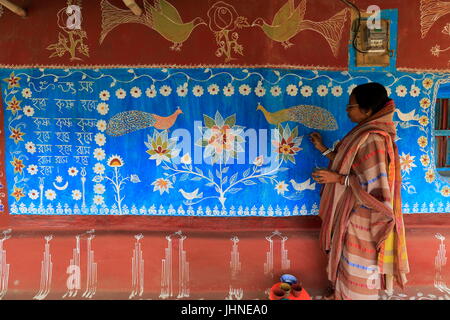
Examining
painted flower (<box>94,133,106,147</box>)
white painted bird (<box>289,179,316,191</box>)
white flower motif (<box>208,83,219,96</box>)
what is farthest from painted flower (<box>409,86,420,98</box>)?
painted flower (<box>94,133,106,147</box>)

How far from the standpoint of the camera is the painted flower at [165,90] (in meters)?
2.01

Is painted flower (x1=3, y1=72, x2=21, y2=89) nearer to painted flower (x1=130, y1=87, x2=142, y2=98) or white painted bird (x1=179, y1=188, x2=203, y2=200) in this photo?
painted flower (x1=130, y1=87, x2=142, y2=98)

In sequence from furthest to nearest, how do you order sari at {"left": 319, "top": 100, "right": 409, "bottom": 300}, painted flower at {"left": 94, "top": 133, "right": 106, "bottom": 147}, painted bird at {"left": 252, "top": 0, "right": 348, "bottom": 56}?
painted flower at {"left": 94, "top": 133, "right": 106, "bottom": 147} < painted bird at {"left": 252, "top": 0, "right": 348, "bottom": 56} < sari at {"left": 319, "top": 100, "right": 409, "bottom": 300}

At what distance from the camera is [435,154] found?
216 cm

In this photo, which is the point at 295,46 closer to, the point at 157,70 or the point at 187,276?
the point at 157,70

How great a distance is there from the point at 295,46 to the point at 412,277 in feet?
6.73

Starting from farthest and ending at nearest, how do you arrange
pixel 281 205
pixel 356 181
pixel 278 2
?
pixel 281 205
pixel 278 2
pixel 356 181

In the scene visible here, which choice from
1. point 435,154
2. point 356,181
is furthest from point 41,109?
point 435,154

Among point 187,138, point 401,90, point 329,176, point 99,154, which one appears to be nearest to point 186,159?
point 187,138

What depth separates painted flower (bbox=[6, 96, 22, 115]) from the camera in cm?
204

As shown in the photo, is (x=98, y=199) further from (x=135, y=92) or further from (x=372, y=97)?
(x=372, y=97)

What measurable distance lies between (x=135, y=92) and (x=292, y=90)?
1187 millimetres

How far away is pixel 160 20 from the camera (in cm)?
196

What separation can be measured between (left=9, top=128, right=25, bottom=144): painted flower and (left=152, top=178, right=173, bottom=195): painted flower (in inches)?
43.1
